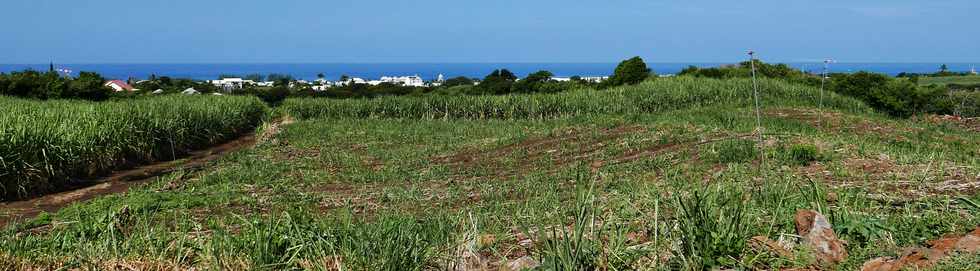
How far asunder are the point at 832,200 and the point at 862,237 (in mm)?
1366

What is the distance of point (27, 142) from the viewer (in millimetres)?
9641

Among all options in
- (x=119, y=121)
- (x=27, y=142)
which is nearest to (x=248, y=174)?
(x=27, y=142)

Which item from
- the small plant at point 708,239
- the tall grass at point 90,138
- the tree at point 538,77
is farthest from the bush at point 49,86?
the small plant at point 708,239

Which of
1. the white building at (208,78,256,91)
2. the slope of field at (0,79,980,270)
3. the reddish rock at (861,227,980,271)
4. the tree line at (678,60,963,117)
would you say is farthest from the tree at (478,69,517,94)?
the reddish rock at (861,227,980,271)

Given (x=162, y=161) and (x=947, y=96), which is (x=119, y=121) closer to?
(x=162, y=161)

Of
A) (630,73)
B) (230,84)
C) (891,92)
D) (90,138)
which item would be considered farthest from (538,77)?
(90,138)

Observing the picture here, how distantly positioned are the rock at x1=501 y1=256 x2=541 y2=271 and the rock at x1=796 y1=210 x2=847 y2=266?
1.29 m

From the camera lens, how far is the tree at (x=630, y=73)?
26.0 m

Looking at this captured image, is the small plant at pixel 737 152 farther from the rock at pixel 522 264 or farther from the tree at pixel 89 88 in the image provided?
the tree at pixel 89 88

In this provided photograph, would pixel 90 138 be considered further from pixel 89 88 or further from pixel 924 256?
pixel 89 88

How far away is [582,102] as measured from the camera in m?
20.8

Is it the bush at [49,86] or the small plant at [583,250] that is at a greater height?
the small plant at [583,250]

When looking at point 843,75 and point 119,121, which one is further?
point 843,75

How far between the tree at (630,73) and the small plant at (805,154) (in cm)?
1816
